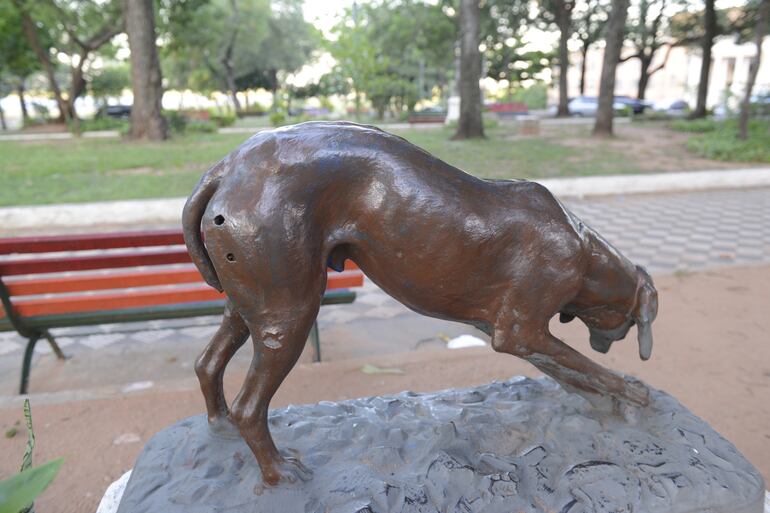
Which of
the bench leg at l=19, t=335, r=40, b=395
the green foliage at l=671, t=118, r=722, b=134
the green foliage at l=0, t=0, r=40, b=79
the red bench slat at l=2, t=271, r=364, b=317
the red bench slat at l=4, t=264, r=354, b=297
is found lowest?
the bench leg at l=19, t=335, r=40, b=395

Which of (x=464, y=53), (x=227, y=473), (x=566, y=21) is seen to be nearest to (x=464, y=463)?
(x=227, y=473)

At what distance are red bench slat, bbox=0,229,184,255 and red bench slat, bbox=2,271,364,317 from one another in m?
0.34

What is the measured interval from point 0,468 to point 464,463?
2486mm

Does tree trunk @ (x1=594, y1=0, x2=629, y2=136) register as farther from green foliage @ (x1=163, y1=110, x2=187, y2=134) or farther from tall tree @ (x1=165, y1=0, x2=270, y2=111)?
tall tree @ (x1=165, y1=0, x2=270, y2=111)

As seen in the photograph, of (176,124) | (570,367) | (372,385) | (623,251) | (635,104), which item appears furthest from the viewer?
(635,104)

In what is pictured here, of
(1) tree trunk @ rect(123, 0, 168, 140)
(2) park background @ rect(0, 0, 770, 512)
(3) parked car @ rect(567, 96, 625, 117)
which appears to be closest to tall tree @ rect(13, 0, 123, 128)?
(2) park background @ rect(0, 0, 770, 512)

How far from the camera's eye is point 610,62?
15.5m

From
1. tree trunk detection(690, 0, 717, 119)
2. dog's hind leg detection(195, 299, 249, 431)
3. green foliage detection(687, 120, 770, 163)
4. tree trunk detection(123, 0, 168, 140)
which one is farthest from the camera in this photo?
tree trunk detection(690, 0, 717, 119)

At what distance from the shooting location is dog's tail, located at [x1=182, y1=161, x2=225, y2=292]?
191 cm

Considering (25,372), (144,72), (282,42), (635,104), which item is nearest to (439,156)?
(144,72)

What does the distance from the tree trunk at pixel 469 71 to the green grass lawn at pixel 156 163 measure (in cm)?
62

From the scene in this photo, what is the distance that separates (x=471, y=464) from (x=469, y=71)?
46.2 ft

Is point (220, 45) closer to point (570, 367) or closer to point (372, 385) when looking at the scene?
point (372, 385)

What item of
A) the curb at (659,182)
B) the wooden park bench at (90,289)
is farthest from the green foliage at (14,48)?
the wooden park bench at (90,289)
